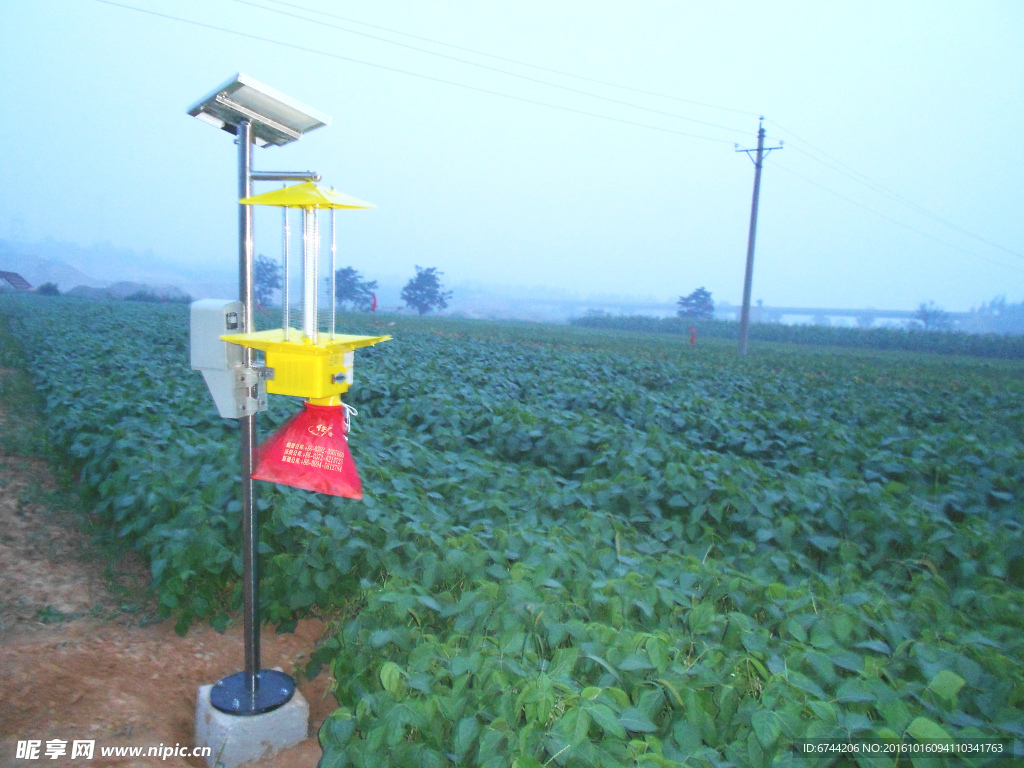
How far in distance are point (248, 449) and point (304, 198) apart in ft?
3.20

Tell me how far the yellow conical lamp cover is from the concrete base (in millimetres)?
1877

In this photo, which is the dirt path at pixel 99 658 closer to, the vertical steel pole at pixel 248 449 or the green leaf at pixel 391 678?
the vertical steel pole at pixel 248 449

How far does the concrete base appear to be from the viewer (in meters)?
2.43

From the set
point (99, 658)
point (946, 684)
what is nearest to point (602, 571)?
point (946, 684)

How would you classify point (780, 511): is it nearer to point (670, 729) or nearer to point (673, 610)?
point (673, 610)

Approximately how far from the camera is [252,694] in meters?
2.51

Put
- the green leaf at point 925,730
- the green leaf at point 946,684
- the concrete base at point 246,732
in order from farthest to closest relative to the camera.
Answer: the concrete base at point 246,732 → the green leaf at point 946,684 → the green leaf at point 925,730

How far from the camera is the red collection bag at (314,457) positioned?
218cm

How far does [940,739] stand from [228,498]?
341 cm

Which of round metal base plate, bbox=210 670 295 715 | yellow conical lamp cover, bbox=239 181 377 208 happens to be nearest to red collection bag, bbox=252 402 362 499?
yellow conical lamp cover, bbox=239 181 377 208

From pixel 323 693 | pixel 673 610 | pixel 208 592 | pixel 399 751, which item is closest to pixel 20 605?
pixel 208 592

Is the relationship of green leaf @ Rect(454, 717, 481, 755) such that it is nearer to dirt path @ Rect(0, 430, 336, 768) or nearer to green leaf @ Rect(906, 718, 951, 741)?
green leaf @ Rect(906, 718, 951, 741)

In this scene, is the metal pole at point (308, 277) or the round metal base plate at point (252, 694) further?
the round metal base plate at point (252, 694)

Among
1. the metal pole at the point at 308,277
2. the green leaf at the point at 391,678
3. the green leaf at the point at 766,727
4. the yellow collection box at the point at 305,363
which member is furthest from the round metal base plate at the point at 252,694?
the green leaf at the point at 766,727
